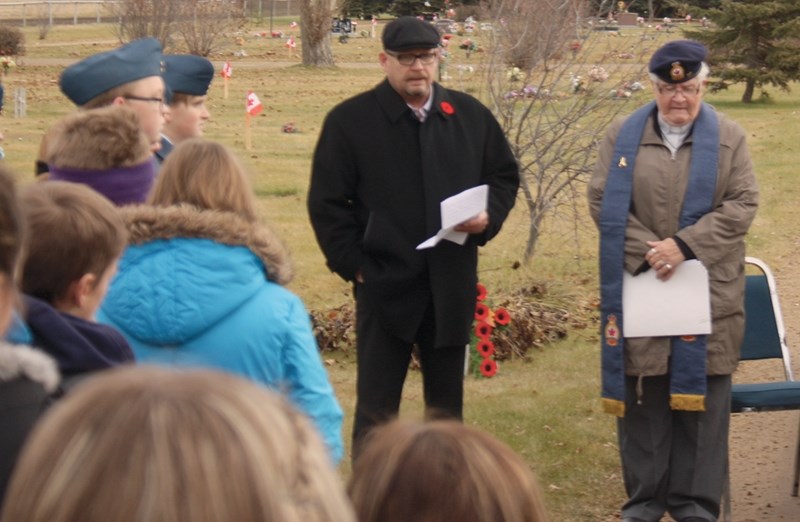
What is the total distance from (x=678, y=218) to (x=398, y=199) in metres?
1.20

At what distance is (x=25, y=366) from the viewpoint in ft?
7.27

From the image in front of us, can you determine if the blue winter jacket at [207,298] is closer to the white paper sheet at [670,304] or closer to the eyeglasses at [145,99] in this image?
the eyeglasses at [145,99]

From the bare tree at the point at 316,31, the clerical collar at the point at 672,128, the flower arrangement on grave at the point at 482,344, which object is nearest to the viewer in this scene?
the clerical collar at the point at 672,128

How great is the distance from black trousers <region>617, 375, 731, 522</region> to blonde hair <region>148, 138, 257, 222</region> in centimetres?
242

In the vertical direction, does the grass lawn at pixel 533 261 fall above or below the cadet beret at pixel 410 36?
below

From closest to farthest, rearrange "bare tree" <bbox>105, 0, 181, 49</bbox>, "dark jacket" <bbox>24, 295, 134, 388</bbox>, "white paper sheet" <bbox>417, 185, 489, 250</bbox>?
Result: 1. "dark jacket" <bbox>24, 295, 134, 388</bbox>
2. "white paper sheet" <bbox>417, 185, 489, 250</bbox>
3. "bare tree" <bbox>105, 0, 181, 49</bbox>

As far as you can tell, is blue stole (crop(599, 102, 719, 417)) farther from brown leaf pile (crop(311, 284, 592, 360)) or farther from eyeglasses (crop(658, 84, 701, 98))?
brown leaf pile (crop(311, 284, 592, 360))

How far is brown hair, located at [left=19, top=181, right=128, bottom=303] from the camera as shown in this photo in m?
2.69

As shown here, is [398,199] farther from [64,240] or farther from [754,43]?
[754,43]

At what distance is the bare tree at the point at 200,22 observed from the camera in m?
33.5

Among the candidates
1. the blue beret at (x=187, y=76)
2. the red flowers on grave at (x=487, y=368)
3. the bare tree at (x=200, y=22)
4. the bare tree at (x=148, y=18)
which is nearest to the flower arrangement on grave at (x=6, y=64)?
the bare tree at (x=148, y=18)

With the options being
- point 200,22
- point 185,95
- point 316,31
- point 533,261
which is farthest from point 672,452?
point 200,22

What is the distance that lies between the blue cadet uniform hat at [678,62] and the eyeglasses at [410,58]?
3.11 feet

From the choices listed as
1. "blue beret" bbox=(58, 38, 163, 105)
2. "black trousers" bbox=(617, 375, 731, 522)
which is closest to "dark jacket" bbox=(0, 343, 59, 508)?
"blue beret" bbox=(58, 38, 163, 105)
